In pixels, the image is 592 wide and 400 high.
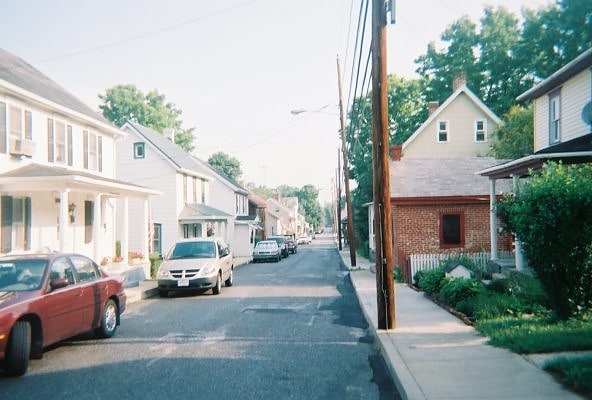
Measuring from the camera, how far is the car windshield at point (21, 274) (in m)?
8.02

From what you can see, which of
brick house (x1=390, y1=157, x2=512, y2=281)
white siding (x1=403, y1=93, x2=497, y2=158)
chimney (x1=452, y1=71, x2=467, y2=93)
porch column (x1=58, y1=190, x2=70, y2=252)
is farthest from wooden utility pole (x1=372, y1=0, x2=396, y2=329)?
chimney (x1=452, y1=71, x2=467, y2=93)

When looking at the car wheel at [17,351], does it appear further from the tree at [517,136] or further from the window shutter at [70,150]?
the tree at [517,136]

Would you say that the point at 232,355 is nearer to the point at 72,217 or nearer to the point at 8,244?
the point at 8,244

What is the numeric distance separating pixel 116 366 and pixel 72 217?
14.3m

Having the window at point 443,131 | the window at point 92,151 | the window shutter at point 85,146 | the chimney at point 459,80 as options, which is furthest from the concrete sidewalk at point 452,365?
the chimney at point 459,80

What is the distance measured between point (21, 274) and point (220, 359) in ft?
10.8

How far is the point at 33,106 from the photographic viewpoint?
711 inches

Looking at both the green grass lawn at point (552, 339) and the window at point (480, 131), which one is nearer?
the green grass lawn at point (552, 339)

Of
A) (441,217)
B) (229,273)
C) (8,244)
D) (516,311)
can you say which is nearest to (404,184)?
(441,217)

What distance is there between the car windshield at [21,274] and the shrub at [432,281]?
990 centimetres

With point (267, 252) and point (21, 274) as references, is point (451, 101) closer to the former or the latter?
point (267, 252)

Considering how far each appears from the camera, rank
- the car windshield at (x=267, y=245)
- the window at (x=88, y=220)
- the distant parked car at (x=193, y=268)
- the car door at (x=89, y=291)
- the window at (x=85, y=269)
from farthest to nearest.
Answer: the car windshield at (x=267, y=245), the window at (x=88, y=220), the distant parked car at (x=193, y=268), the window at (x=85, y=269), the car door at (x=89, y=291)

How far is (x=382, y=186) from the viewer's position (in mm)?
10086

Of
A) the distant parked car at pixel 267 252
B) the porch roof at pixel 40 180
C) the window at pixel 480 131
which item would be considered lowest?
the distant parked car at pixel 267 252
